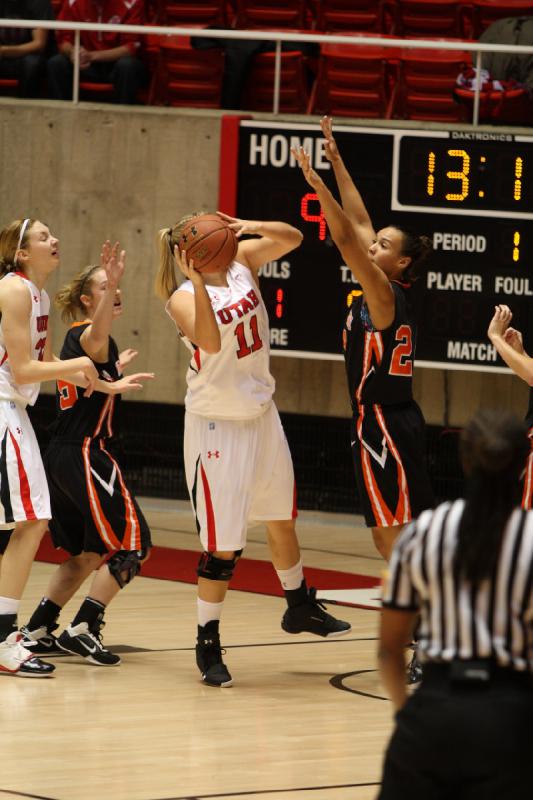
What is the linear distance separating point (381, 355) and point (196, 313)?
880mm

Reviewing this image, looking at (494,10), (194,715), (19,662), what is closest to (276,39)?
(494,10)

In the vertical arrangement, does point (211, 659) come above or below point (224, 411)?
below

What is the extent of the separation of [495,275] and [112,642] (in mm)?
4043

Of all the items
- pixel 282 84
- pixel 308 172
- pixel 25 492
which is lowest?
pixel 25 492

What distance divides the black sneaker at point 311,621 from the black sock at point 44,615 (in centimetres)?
103

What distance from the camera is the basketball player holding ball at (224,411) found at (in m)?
6.18

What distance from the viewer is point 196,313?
19.5 ft

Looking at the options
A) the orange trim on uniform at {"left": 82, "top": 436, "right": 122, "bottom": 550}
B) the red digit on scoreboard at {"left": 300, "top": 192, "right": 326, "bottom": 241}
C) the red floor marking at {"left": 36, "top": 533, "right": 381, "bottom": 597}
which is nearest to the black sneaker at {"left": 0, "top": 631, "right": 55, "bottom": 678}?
the orange trim on uniform at {"left": 82, "top": 436, "right": 122, "bottom": 550}

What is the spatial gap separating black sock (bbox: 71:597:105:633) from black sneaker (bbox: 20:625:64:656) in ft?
0.64

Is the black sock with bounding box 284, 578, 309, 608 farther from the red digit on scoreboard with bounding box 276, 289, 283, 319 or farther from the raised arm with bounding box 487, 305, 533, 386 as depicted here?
the red digit on scoreboard with bounding box 276, 289, 283, 319

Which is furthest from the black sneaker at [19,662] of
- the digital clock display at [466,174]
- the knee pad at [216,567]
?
the digital clock display at [466,174]

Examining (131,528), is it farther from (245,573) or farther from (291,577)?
(245,573)

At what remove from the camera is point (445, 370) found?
1076 cm

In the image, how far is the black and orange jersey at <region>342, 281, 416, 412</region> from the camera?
6340 mm
